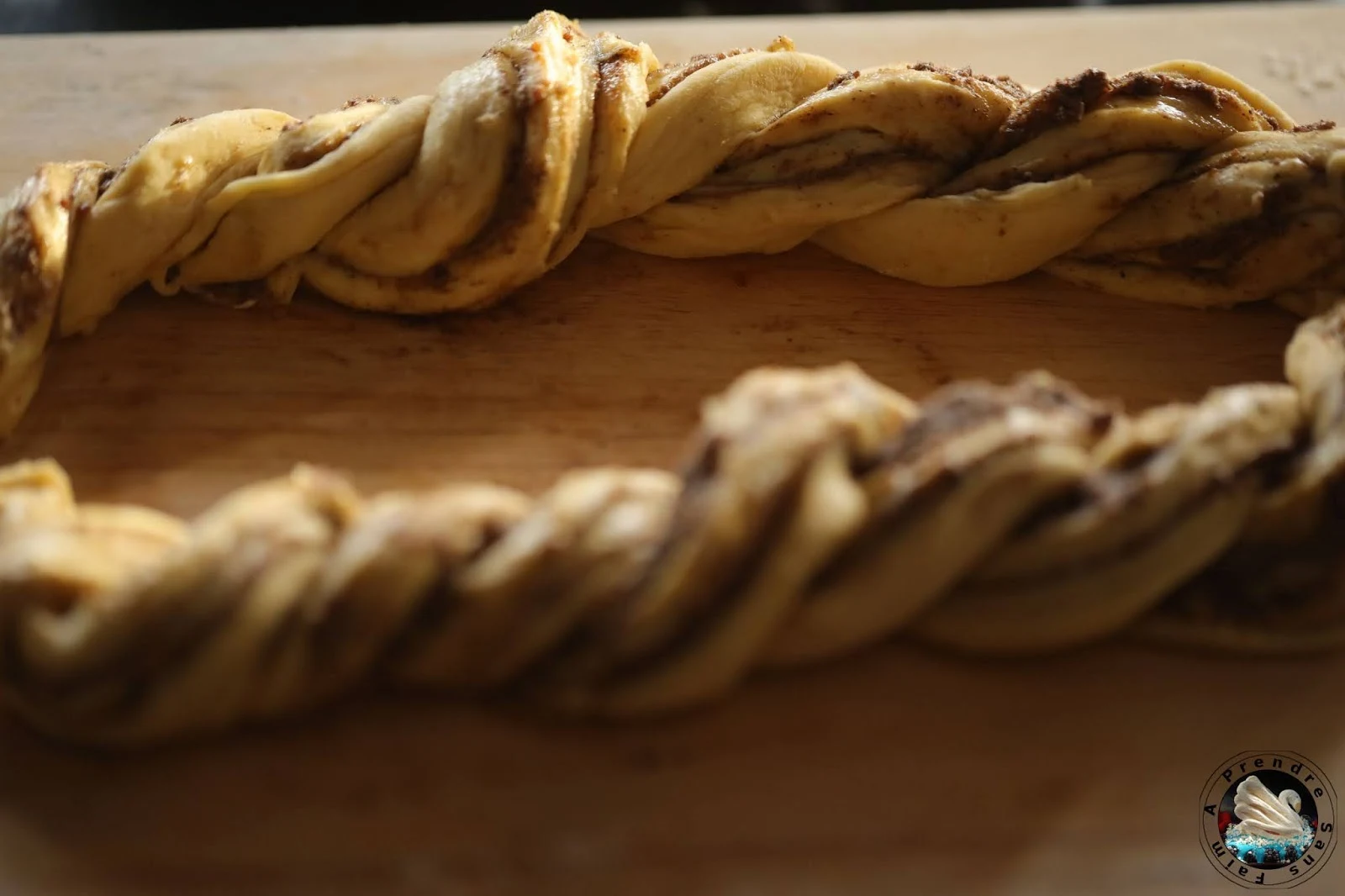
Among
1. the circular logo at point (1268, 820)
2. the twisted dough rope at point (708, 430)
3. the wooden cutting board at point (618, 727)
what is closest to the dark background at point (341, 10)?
the wooden cutting board at point (618, 727)

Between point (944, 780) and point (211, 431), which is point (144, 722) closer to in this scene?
point (211, 431)

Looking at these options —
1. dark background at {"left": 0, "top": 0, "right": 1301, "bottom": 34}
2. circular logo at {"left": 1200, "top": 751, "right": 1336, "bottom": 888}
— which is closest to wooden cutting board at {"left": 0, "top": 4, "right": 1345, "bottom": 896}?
circular logo at {"left": 1200, "top": 751, "right": 1336, "bottom": 888}

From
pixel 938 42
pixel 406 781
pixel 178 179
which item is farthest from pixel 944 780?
pixel 938 42

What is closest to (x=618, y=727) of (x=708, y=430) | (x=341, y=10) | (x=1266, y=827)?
(x=708, y=430)

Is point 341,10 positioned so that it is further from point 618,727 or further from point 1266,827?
point 1266,827

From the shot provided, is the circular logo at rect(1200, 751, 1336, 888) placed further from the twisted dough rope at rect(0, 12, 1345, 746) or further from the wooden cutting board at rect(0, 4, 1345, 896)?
the twisted dough rope at rect(0, 12, 1345, 746)

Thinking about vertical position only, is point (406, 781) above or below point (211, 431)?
below
